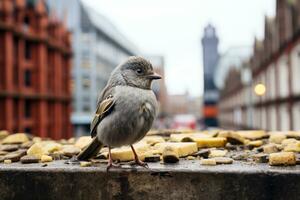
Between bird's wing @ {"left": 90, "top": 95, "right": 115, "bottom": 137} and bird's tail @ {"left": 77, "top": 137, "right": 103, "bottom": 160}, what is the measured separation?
74 mm

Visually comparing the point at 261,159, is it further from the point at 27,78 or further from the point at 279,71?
the point at 27,78

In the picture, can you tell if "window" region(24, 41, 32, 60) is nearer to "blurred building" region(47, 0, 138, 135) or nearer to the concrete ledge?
"blurred building" region(47, 0, 138, 135)

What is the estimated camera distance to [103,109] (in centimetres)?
315

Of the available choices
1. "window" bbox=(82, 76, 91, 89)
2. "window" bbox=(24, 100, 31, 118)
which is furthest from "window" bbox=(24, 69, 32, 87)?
"window" bbox=(82, 76, 91, 89)

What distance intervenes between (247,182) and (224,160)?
0.50m

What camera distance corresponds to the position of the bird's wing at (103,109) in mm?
3100

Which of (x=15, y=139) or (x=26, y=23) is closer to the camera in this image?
(x=15, y=139)

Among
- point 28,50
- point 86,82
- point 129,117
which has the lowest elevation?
point 129,117

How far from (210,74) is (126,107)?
74875 mm

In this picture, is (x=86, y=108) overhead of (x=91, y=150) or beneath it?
overhead

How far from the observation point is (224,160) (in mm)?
3012

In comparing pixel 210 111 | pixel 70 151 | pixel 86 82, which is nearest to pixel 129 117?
pixel 70 151

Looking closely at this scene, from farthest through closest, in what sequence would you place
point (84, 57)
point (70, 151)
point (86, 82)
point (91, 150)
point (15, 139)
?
1. point (86, 82)
2. point (84, 57)
3. point (15, 139)
4. point (70, 151)
5. point (91, 150)

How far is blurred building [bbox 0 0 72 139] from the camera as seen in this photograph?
1023 inches
